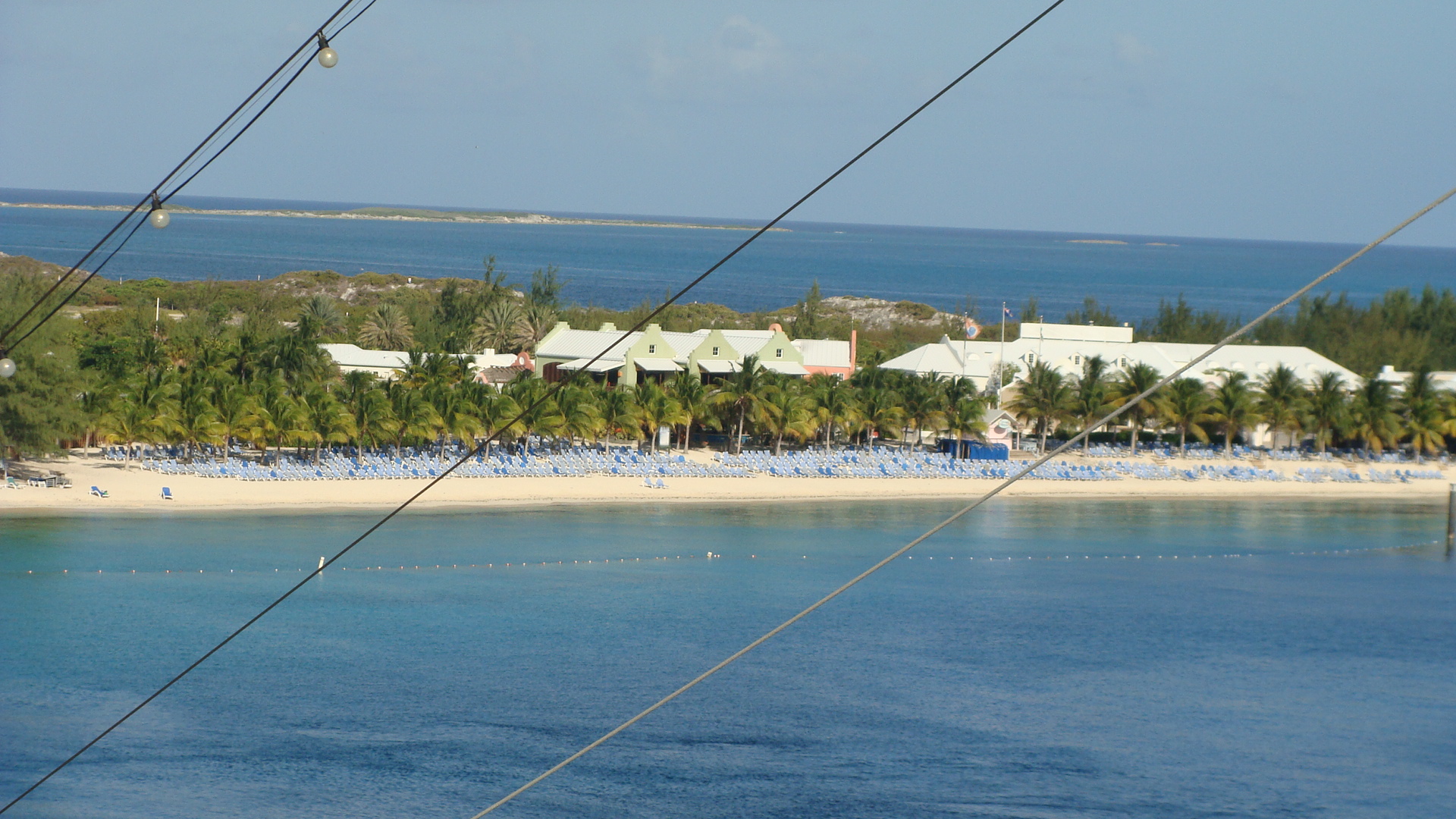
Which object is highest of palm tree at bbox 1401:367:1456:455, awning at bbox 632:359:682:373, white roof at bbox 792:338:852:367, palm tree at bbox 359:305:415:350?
palm tree at bbox 359:305:415:350

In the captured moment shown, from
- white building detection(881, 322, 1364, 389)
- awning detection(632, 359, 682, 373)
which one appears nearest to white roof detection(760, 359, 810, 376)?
awning detection(632, 359, 682, 373)

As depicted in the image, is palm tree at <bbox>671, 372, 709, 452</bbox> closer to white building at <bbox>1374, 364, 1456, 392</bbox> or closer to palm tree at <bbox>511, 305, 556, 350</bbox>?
palm tree at <bbox>511, 305, 556, 350</bbox>

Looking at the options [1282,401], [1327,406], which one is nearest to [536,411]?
[1282,401]

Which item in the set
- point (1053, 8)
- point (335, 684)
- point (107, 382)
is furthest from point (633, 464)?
point (1053, 8)

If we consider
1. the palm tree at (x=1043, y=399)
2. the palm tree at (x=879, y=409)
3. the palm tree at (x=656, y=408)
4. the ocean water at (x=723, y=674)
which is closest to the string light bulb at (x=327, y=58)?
the ocean water at (x=723, y=674)

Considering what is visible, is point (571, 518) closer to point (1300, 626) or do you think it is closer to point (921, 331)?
point (1300, 626)

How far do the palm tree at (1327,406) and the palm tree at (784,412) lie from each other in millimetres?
18164

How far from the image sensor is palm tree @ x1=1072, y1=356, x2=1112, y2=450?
150 ft

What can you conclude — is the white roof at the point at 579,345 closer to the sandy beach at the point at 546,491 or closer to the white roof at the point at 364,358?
the white roof at the point at 364,358

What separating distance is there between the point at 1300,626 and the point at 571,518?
18.5 meters

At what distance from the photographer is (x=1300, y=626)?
101 feet

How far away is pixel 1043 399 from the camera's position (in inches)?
1789

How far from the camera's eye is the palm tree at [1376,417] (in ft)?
157

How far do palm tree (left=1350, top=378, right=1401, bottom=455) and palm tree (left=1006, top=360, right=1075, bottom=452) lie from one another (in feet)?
34.5
